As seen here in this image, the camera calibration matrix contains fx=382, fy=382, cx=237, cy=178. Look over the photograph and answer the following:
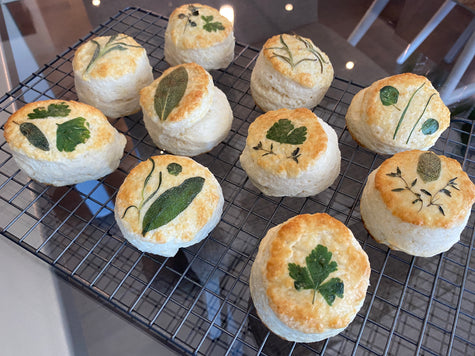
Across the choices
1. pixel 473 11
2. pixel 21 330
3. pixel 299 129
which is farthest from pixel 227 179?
pixel 473 11

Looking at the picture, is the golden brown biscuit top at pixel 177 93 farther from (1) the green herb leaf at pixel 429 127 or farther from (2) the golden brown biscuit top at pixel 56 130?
(1) the green herb leaf at pixel 429 127

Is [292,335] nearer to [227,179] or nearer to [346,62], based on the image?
[227,179]

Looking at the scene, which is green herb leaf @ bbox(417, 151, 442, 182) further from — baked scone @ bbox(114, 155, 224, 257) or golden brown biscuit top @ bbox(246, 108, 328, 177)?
baked scone @ bbox(114, 155, 224, 257)

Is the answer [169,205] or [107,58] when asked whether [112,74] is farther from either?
[169,205]

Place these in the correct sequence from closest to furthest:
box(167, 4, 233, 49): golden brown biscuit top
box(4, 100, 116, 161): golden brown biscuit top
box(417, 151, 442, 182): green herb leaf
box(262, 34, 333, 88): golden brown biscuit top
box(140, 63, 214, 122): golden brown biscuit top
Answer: box(417, 151, 442, 182): green herb leaf, box(4, 100, 116, 161): golden brown biscuit top, box(140, 63, 214, 122): golden brown biscuit top, box(262, 34, 333, 88): golden brown biscuit top, box(167, 4, 233, 49): golden brown biscuit top

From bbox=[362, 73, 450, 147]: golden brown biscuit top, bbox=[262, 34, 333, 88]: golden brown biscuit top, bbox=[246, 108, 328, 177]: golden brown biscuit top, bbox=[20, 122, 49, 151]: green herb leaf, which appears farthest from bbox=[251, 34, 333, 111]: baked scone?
bbox=[20, 122, 49, 151]: green herb leaf
